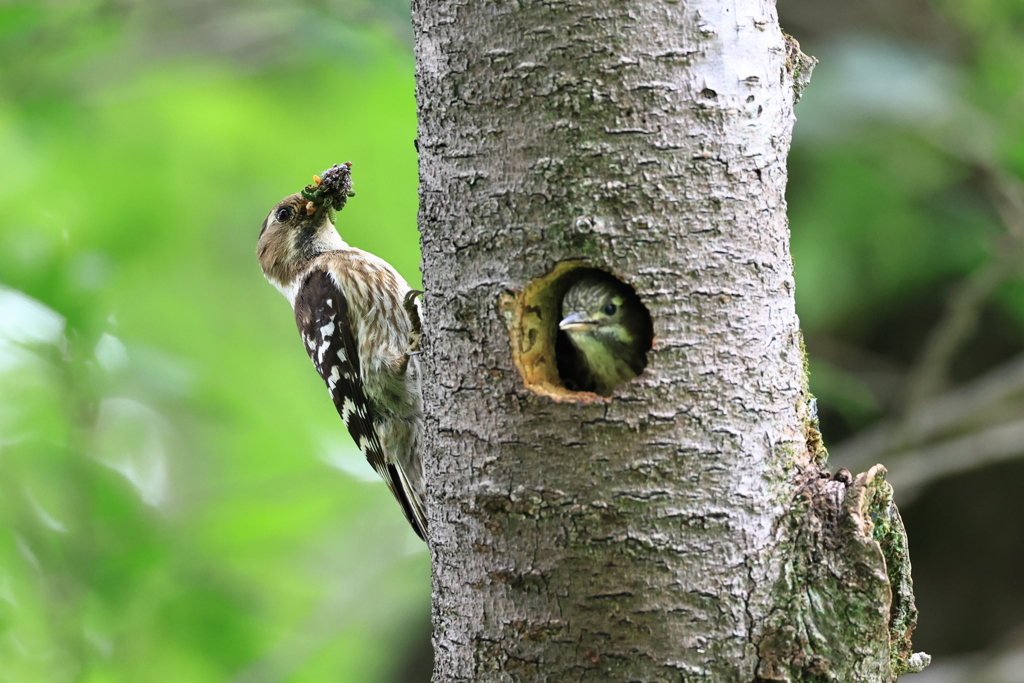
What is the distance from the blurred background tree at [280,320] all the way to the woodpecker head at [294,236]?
0.68 m

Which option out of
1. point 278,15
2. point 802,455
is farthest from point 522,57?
point 278,15

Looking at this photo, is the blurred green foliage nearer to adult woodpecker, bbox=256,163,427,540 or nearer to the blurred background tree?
the blurred background tree

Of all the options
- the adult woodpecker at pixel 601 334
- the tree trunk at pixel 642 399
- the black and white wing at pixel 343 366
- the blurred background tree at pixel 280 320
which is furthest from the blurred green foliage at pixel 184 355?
the tree trunk at pixel 642 399

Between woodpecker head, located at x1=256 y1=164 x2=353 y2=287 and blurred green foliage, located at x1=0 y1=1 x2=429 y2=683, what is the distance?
67 centimetres

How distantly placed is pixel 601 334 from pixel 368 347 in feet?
5.97

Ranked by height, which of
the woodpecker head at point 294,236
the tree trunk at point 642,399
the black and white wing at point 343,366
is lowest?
the tree trunk at point 642,399

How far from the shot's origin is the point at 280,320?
7.01 m

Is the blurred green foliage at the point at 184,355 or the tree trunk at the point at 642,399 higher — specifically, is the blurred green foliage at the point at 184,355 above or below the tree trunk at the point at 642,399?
above

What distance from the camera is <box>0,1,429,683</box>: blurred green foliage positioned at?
3713mm

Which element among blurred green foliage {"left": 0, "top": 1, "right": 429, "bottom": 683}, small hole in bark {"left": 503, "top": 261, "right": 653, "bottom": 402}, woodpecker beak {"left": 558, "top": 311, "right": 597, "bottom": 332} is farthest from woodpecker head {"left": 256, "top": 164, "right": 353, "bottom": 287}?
woodpecker beak {"left": 558, "top": 311, "right": 597, "bottom": 332}

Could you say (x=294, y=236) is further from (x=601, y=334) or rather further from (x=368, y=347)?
(x=601, y=334)

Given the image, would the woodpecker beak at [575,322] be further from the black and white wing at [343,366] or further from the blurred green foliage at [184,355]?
the blurred green foliage at [184,355]

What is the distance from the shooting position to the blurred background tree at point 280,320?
149 inches

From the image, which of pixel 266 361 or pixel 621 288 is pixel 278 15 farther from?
pixel 621 288
